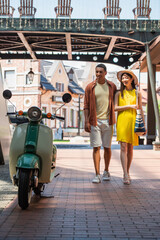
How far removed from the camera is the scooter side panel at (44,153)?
4.42 m

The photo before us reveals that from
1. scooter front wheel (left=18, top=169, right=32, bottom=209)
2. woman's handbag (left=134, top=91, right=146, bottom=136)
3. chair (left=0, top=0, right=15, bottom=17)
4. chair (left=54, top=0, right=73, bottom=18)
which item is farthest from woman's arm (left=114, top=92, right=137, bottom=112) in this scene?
chair (left=0, top=0, right=15, bottom=17)

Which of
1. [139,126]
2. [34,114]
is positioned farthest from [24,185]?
[139,126]

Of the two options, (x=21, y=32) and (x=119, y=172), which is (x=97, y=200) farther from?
(x=21, y=32)

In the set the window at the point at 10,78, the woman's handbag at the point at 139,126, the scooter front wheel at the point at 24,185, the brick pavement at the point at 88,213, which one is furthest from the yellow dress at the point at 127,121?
the window at the point at 10,78

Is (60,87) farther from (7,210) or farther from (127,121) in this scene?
(7,210)

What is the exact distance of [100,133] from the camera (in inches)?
248

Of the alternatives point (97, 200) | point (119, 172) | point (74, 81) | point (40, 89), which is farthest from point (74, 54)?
point (74, 81)

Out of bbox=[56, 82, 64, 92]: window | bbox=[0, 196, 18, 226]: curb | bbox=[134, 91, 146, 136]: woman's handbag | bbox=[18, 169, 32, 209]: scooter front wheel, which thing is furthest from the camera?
bbox=[56, 82, 64, 92]: window

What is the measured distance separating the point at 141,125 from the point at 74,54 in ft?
49.4

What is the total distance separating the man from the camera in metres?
6.21

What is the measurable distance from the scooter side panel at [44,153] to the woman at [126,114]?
1.90 m

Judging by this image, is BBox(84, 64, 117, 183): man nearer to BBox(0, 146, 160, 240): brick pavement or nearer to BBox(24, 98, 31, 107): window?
BBox(0, 146, 160, 240): brick pavement

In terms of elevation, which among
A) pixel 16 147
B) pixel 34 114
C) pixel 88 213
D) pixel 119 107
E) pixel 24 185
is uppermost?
pixel 119 107

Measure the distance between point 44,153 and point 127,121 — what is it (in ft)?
6.82
